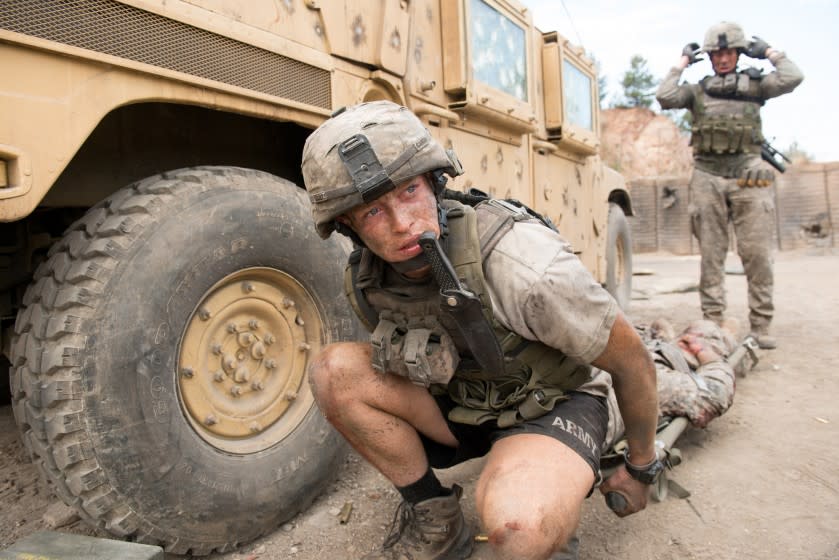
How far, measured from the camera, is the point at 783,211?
45.4 ft

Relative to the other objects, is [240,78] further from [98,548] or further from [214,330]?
[98,548]

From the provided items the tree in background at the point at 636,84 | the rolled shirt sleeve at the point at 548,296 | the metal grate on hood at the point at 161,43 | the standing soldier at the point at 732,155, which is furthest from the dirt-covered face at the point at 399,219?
the tree in background at the point at 636,84

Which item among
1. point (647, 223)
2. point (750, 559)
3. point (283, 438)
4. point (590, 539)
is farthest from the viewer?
point (647, 223)

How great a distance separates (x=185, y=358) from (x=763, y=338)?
3.81 m

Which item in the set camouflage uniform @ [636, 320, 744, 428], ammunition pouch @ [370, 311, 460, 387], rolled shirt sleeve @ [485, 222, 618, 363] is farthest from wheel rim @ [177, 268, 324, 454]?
camouflage uniform @ [636, 320, 744, 428]

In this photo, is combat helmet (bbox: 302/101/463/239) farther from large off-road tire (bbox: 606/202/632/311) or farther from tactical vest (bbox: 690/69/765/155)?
large off-road tire (bbox: 606/202/632/311)

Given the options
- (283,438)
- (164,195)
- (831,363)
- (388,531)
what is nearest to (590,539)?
(388,531)

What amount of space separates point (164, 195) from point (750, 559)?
1.84 metres

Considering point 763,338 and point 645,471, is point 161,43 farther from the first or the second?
point 763,338

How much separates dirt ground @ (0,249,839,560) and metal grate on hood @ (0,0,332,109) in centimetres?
134

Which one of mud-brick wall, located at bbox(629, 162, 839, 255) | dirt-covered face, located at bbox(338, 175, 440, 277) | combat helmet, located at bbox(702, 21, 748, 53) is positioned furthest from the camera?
mud-brick wall, located at bbox(629, 162, 839, 255)

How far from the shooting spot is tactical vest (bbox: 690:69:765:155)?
14.7 ft

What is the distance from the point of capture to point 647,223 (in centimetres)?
1489

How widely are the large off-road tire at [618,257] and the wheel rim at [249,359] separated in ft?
13.2
